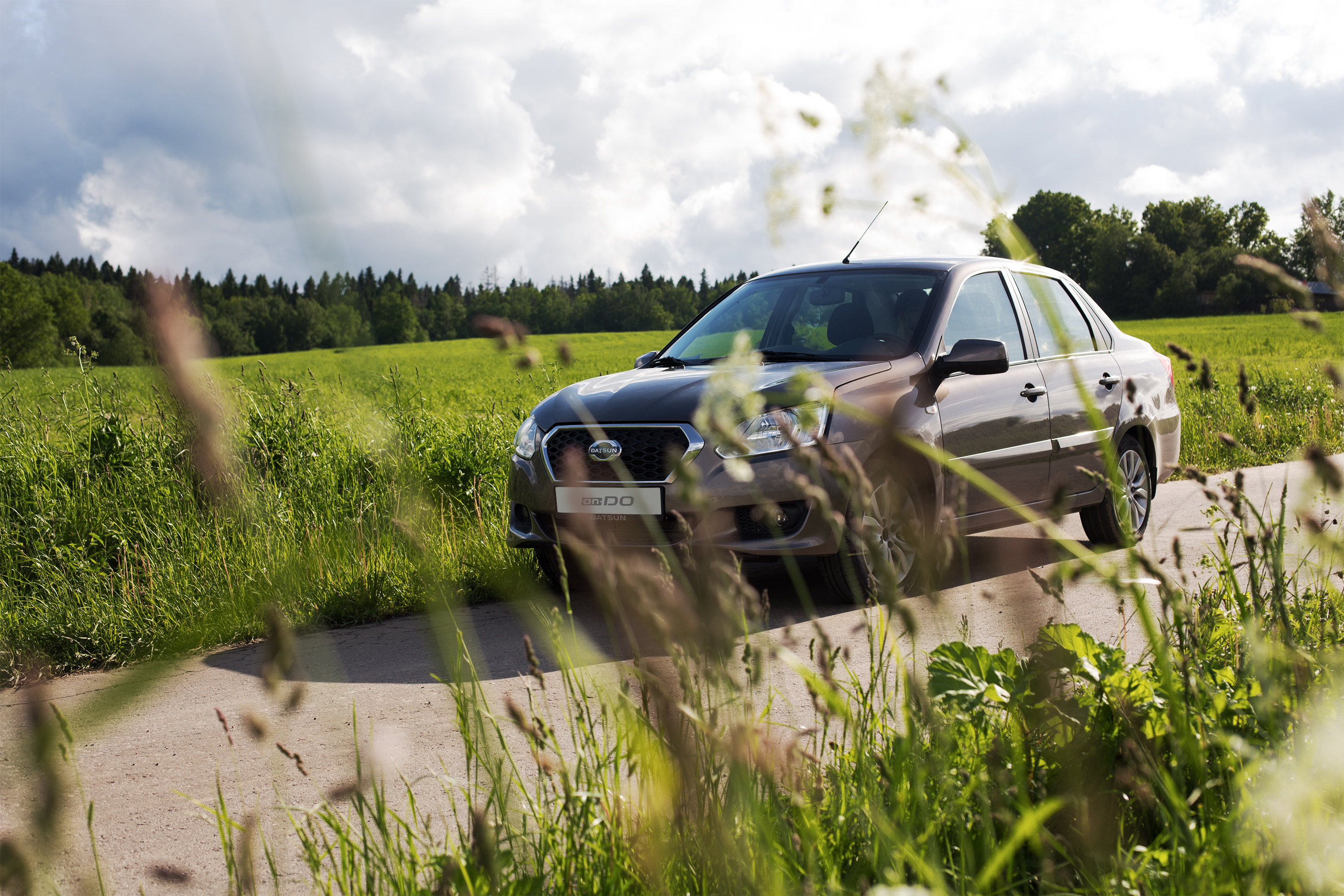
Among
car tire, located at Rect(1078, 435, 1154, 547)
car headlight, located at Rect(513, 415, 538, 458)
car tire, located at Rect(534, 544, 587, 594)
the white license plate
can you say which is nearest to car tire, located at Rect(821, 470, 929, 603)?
the white license plate

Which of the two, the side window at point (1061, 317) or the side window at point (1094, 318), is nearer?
the side window at point (1061, 317)

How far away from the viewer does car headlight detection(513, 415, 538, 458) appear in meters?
5.52

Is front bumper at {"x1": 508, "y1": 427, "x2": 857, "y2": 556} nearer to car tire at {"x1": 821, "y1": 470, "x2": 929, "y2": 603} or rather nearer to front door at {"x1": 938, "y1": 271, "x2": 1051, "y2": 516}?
car tire at {"x1": 821, "y1": 470, "x2": 929, "y2": 603}

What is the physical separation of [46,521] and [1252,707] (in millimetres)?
5865

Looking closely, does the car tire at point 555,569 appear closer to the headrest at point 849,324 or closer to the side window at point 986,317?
the headrest at point 849,324

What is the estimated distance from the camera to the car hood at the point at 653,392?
505 cm

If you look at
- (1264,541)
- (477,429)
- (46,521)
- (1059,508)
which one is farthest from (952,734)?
(477,429)

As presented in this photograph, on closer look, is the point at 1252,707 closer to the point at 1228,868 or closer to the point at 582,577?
the point at 1228,868

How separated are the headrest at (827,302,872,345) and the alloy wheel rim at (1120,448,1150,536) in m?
2.09

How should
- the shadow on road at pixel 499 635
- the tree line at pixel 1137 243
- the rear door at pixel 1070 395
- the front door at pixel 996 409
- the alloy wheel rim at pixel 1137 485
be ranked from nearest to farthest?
the shadow on road at pixel 499 635 < the front door at pixel 996 409 < the rear door at pixel 1070 395 < the alloy wheel rim at pixel 1137 485 < the tree line at pixel 1137 243

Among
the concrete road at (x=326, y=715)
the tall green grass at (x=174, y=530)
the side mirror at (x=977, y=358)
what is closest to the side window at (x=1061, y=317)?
the side mirror at (x=977, y=358)

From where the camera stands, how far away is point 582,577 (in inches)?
239

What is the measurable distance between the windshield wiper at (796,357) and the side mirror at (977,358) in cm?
60

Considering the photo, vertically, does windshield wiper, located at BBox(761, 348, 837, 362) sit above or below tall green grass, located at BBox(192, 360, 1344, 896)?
above
